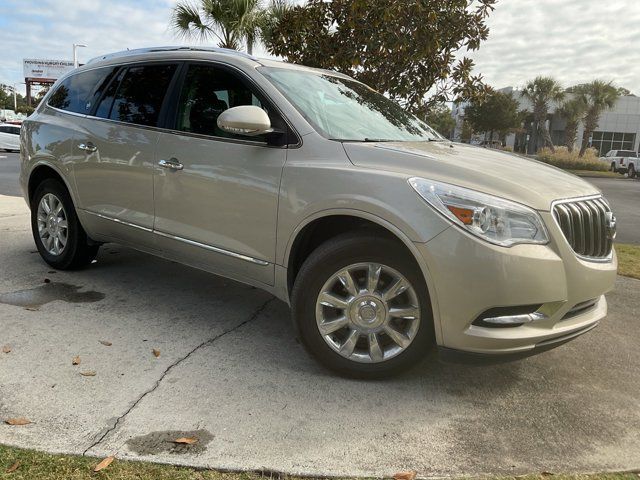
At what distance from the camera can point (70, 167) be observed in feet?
15.6

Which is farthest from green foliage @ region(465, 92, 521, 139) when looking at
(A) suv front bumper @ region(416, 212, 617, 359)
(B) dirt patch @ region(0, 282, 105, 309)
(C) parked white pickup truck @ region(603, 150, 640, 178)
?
(A) suv front bumper @ region(416, 212, 617, 359)

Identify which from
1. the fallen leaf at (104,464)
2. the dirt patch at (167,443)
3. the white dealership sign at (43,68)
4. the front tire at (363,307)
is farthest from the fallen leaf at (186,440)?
the white dealership sign at (43,68)

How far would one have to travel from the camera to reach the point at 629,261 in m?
6.90

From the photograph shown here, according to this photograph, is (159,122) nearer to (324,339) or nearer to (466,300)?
(324,339)

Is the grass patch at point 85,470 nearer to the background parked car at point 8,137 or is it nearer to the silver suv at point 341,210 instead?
the silver suv at point 341,210

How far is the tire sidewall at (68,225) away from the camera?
494cm

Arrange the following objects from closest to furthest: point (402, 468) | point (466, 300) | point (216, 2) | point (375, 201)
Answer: point (402, 468)
point (466, 300)
point (375, 201)
point (216, 2)

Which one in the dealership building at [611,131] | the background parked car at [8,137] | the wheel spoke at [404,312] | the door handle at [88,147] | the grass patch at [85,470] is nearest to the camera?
the grass patch at [85,470]

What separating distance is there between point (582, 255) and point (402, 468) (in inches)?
59.1

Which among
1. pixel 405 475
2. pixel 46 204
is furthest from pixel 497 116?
pixel 405 475

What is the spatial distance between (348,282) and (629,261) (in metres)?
5.26

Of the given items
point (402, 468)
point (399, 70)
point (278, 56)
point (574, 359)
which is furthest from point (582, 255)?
point (278, 56)

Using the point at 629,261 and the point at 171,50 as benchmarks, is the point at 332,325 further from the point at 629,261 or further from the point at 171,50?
the point at 629,261

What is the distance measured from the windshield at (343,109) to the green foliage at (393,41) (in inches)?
85.6
